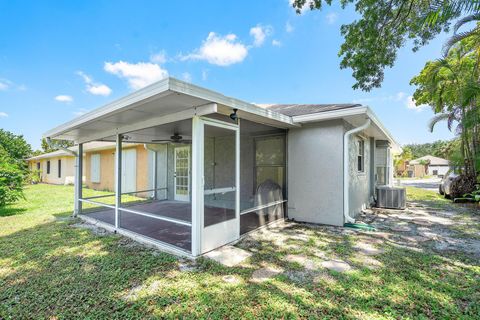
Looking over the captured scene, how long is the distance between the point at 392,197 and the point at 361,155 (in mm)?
2060

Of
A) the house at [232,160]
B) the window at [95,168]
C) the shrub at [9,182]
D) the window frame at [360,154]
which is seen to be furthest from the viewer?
the window at [95,168]

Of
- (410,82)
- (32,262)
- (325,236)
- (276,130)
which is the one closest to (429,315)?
(325,236)

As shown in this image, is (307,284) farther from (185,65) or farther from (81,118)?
(185,65)

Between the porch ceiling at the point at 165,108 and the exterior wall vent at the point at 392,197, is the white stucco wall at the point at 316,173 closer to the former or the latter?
the porch ceiling at the point at 165,108

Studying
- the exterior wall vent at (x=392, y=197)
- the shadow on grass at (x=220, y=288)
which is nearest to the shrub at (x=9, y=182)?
the shadow on grass at (x=220, y=288)

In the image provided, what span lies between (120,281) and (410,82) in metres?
17.8

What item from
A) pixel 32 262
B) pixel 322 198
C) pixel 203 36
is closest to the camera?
pixel 32 262

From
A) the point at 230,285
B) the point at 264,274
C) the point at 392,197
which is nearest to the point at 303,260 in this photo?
the point at 264,274

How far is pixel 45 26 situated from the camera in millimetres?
7945

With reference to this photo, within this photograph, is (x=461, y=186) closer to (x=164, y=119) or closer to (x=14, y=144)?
(x=164, y=119)

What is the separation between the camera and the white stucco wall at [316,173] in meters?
5.23

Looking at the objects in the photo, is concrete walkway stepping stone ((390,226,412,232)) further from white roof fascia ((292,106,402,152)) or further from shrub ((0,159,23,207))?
shrub ((0,159,23,207))

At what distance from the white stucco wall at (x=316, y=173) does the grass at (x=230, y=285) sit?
134cm

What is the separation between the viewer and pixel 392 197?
7.65 m
